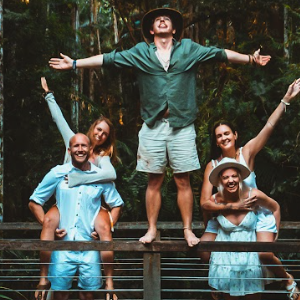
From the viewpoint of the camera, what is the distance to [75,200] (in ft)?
15.0

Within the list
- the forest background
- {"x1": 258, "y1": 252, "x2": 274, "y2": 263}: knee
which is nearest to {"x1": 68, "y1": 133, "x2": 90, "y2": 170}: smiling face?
{"x1": 258, "y1": 252, "x2": 274, "y2": 263}: knee

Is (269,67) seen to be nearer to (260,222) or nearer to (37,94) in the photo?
(37,94)

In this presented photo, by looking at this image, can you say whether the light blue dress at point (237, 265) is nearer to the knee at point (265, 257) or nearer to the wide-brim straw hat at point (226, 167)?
the knee at point (265, 257)

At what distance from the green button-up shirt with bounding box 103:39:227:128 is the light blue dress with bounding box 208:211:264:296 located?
0.83 metres

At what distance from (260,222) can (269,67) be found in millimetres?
5083

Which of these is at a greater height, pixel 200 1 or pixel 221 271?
pixel 200 1

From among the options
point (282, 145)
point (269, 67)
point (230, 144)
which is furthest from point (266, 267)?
point (269, 67)

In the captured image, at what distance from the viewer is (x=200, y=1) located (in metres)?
9.80

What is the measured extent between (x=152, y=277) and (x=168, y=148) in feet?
2.95

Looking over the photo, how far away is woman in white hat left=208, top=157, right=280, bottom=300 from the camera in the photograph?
4398mm

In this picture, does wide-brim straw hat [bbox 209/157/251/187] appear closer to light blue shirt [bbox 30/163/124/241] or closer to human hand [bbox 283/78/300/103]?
human hand [bbox 283/78/300/103]

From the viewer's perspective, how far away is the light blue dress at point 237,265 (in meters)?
4.38

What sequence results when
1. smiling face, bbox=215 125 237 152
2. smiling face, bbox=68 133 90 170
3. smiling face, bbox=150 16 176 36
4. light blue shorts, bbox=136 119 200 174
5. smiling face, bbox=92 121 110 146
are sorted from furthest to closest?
smiling face, bbox=92 121 110 146 < smiling face, bbox=215 125 237 152 < smiling face, bbox=68 133 90 170 < smiling face, bbox=150 16 176 36 < light blue shorts, bbox=136 119 200 174

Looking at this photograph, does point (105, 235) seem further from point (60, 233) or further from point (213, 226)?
point (213, 226)
